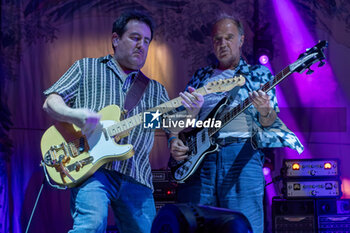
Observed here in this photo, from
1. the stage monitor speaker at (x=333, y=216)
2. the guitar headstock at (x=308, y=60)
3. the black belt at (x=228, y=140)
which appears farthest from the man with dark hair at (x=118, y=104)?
the stage monitor speaker at (x=333, y=216)

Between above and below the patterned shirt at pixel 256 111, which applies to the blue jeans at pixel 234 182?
below

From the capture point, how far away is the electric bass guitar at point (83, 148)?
2.26 metres

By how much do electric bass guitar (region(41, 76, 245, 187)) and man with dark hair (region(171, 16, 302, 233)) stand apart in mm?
503

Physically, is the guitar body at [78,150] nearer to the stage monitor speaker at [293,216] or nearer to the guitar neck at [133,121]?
the guitar neck at [133,121]

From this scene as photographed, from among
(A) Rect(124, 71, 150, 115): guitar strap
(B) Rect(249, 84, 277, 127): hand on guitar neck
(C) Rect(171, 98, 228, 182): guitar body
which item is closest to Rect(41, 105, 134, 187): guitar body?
(A) Rect(124, 71, 150, 115): guitar strap

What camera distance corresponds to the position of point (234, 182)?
2457mm

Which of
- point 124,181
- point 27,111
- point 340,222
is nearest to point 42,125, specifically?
point 27,111

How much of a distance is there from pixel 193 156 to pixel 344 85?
2.61 metres

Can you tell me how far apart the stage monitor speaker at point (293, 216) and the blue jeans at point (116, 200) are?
5.56ft

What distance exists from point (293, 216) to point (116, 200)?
6.36ft

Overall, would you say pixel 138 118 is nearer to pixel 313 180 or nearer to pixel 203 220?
pixel 203 220

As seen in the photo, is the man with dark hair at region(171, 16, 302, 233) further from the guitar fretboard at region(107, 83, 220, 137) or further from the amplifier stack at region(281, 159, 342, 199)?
the amplifier stack at region(281, 159, 342, 199)

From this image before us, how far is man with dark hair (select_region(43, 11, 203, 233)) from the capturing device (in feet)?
7.15

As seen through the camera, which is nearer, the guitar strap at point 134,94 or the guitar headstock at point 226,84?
the guitar strap at point 134,94
